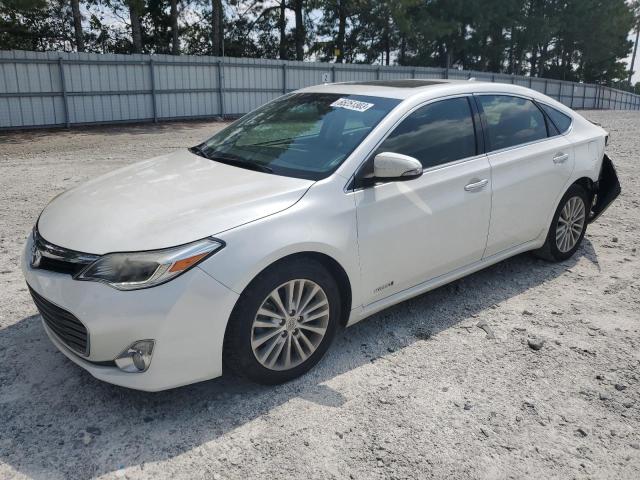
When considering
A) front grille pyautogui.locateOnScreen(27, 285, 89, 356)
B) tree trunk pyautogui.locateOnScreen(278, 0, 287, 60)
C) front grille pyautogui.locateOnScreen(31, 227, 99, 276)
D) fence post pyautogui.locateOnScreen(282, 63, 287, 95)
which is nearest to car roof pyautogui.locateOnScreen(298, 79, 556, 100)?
front grille pyautogui.locateOnScreen(31, 227, 99, 276)

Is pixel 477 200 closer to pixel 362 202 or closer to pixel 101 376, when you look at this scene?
pixel 362 202

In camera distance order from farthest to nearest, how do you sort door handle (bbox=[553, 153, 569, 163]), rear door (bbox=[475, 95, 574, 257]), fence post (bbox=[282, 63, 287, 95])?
fence post (bbox=[282, 63, 287, 95]) < door handle (bbox=[553, 153, 569, 163]) < rear door (bbox=[475, 95, 574, 257])

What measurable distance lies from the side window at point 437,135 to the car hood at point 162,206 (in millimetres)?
786

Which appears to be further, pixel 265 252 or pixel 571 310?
pixel 571 310

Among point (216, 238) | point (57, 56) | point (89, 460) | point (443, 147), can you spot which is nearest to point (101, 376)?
point (89, 460)

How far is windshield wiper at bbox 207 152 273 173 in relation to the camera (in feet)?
11.6

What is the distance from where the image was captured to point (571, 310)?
4234 mm

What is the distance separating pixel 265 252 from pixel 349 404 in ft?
3.13

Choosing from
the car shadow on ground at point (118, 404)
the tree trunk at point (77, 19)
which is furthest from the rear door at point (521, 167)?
the tree trunk at point (77, 19)

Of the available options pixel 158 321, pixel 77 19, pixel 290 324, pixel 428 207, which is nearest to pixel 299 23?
pixel 77 19

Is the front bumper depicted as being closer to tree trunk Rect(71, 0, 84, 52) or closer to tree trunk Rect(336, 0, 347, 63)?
tree trunk Rect(71, 0, 84, 52)

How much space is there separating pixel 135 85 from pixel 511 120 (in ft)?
53.7

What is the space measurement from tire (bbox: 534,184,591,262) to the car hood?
270 centimetres

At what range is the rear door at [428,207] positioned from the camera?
343 centimetres
